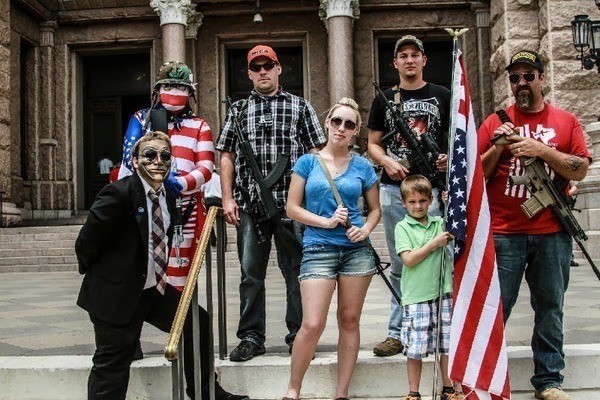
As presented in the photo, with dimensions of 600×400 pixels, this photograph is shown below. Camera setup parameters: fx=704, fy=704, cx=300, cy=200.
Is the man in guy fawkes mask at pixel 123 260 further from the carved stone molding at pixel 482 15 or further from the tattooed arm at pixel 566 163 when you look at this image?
the carved stone molding at pixel 482 15

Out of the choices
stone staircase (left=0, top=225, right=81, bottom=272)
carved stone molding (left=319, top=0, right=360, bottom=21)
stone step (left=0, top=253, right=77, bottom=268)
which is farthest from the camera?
carved stone molding (left=319, top=0, right=360, bottom=21)

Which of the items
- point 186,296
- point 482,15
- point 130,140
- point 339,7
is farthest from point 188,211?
point 482,15

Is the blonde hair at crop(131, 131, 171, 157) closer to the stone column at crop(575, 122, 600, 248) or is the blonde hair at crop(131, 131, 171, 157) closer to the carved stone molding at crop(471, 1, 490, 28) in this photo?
the stone column at crop(575, 122, 600, 248)

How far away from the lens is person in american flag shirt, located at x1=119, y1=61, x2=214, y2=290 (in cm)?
490

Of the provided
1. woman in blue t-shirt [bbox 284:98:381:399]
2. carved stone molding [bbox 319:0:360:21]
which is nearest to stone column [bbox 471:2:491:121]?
carved stone molding [bbox 319:0:360:21]

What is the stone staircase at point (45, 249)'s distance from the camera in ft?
45.8

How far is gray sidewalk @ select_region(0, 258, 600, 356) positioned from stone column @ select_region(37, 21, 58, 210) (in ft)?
29.8

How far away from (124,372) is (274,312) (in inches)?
140

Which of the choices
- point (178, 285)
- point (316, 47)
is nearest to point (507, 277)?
point (178, 285)

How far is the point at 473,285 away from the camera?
4.16 meters

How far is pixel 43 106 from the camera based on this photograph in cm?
1888

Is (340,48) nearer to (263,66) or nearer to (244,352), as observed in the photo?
(263,66)

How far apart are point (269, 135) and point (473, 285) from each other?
1.87 metres

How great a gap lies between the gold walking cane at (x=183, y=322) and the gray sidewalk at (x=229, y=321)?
1318 mm
